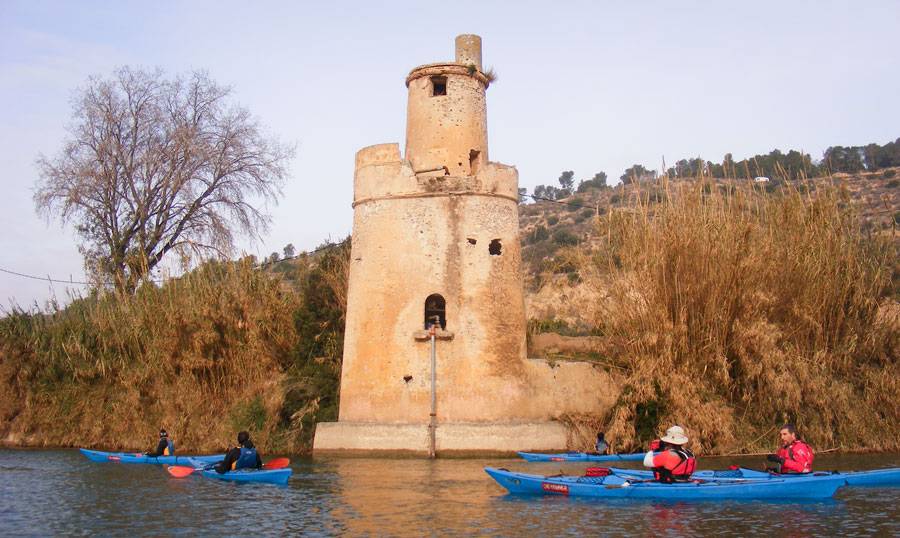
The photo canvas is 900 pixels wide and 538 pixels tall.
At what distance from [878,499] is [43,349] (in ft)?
62.3

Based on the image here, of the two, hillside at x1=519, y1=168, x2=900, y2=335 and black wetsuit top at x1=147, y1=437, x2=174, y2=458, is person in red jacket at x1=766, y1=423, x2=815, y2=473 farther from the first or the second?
hillside at x1=519, y1=168, x2=900, y2=335

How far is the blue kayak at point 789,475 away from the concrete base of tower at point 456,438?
13.2ft

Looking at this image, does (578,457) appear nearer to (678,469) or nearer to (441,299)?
(678,469)

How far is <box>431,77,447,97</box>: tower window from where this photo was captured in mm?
19047

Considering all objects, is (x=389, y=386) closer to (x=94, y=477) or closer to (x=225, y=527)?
(x=94, y=477)

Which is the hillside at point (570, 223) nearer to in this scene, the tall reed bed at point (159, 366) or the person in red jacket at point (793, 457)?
the tall reed bed at point (159, 366)

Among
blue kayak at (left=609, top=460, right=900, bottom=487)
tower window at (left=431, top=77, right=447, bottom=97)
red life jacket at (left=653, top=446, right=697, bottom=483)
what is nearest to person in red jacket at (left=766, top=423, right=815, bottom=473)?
blue kayak at (left=609, top=460, right=900, bottom=487)

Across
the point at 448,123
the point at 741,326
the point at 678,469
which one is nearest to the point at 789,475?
the point at 678,469

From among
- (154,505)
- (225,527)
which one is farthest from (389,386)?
(225,527)

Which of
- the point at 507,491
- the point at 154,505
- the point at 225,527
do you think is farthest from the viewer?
the point at 507,491

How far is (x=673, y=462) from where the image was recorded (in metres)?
12.3

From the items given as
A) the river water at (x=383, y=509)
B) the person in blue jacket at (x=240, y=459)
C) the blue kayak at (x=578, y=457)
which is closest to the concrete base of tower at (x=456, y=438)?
the blue kayak at (x=578, y=457)

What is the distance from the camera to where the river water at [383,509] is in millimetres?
10172

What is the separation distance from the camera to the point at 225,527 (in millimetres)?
10383
